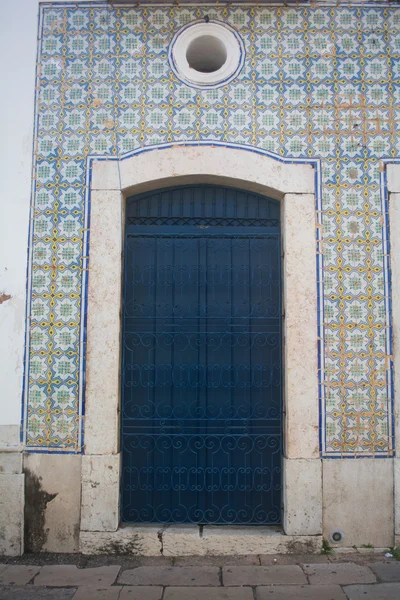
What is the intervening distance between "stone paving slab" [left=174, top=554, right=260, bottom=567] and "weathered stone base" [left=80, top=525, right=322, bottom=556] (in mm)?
31

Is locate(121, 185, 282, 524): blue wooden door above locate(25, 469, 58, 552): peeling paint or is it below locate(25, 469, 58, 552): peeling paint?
above

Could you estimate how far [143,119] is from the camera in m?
4.35

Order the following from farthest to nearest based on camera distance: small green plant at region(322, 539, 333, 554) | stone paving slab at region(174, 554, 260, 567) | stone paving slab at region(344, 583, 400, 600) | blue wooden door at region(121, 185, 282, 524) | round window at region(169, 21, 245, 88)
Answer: round window at region(169, 21, 245, 88) < blue wooden door at region(121, 185, 282, 524) < small green plant at region(322, 539, 333, 554) < stone paving slab at region(174, 554, 260, 567) < stone paving slab at region(344, 583, 400, 600)

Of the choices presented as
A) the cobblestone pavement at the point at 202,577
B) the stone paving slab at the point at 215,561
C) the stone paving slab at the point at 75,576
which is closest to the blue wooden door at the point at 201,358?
the stone paving slab at the point at 215,561

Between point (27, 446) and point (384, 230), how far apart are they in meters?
3.28

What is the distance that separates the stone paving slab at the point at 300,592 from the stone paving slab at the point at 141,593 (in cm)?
66

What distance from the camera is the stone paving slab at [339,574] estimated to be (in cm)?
364

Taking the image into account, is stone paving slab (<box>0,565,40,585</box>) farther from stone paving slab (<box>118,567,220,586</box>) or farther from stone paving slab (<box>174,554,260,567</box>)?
stone paving slab (<box>174,554,260,567</box>)

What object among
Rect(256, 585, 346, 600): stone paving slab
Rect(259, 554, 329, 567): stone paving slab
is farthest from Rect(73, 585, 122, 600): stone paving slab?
Rect(259, 554, 329, 567): stone paving slab

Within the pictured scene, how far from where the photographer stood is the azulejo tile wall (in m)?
4.16

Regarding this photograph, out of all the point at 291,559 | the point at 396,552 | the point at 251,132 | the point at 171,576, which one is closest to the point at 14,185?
the point at 251,132

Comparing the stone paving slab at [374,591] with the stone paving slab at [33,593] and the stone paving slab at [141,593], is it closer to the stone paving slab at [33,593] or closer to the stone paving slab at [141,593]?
the stone paving slab at [141,593]

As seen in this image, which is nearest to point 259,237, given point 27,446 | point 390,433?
point 390,433

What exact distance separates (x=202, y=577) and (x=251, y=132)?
336 cm
